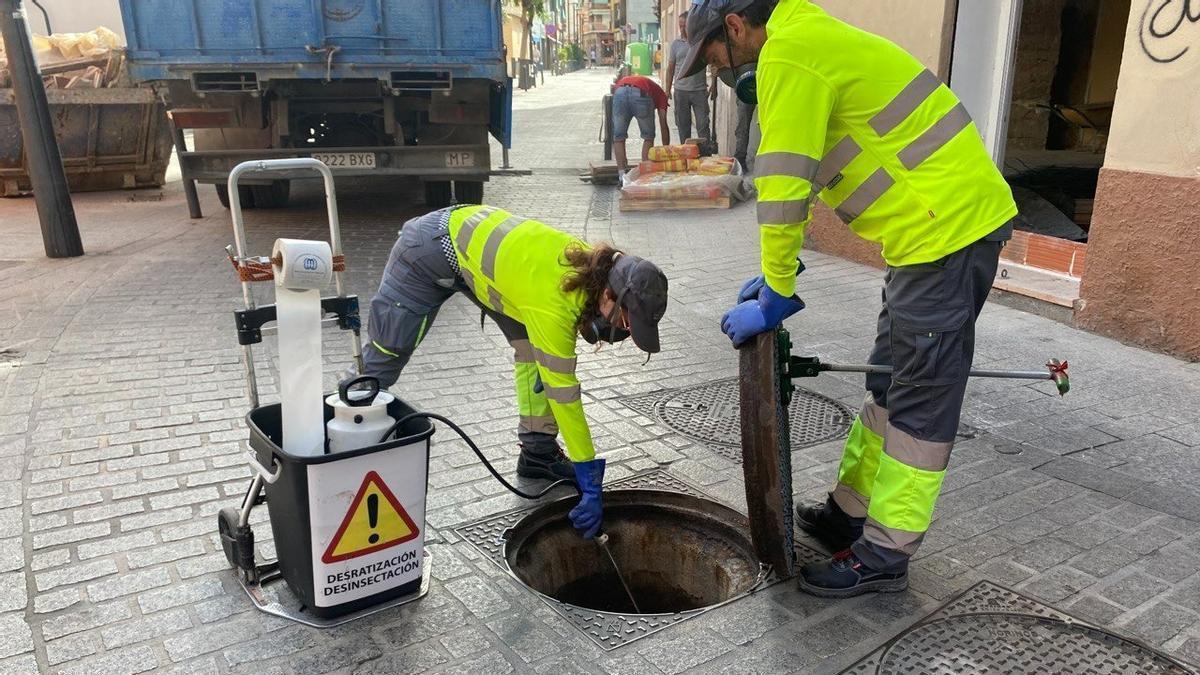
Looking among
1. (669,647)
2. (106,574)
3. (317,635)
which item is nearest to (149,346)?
(106,574)

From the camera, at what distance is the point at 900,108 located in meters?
2.41

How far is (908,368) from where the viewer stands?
2.53 m

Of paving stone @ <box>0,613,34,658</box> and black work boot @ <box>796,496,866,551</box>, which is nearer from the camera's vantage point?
paving stone @ <box>0,613,34,658</box>

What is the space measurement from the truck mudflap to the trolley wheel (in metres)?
5.37

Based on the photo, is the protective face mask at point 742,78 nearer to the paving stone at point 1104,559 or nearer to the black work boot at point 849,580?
the black work boot at point 849,580

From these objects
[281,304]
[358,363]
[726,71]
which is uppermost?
[726,71]

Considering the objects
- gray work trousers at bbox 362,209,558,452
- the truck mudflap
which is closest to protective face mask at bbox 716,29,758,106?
gray work trousers at bbox 362,209,558,452

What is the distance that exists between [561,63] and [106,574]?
216 ft

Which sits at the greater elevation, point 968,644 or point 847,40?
point 847,40

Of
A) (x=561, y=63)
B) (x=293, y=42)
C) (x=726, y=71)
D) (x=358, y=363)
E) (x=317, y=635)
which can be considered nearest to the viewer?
(x=317, y=635)

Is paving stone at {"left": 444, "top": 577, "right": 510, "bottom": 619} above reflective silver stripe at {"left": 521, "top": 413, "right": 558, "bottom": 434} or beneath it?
beneath

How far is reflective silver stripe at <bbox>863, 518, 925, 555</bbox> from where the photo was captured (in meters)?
2.61

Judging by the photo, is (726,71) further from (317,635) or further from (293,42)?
(293,42)

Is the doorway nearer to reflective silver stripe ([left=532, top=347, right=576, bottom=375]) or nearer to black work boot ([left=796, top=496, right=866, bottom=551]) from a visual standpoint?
black work boot ([left=796, top=496, right=866, bottom=551])
